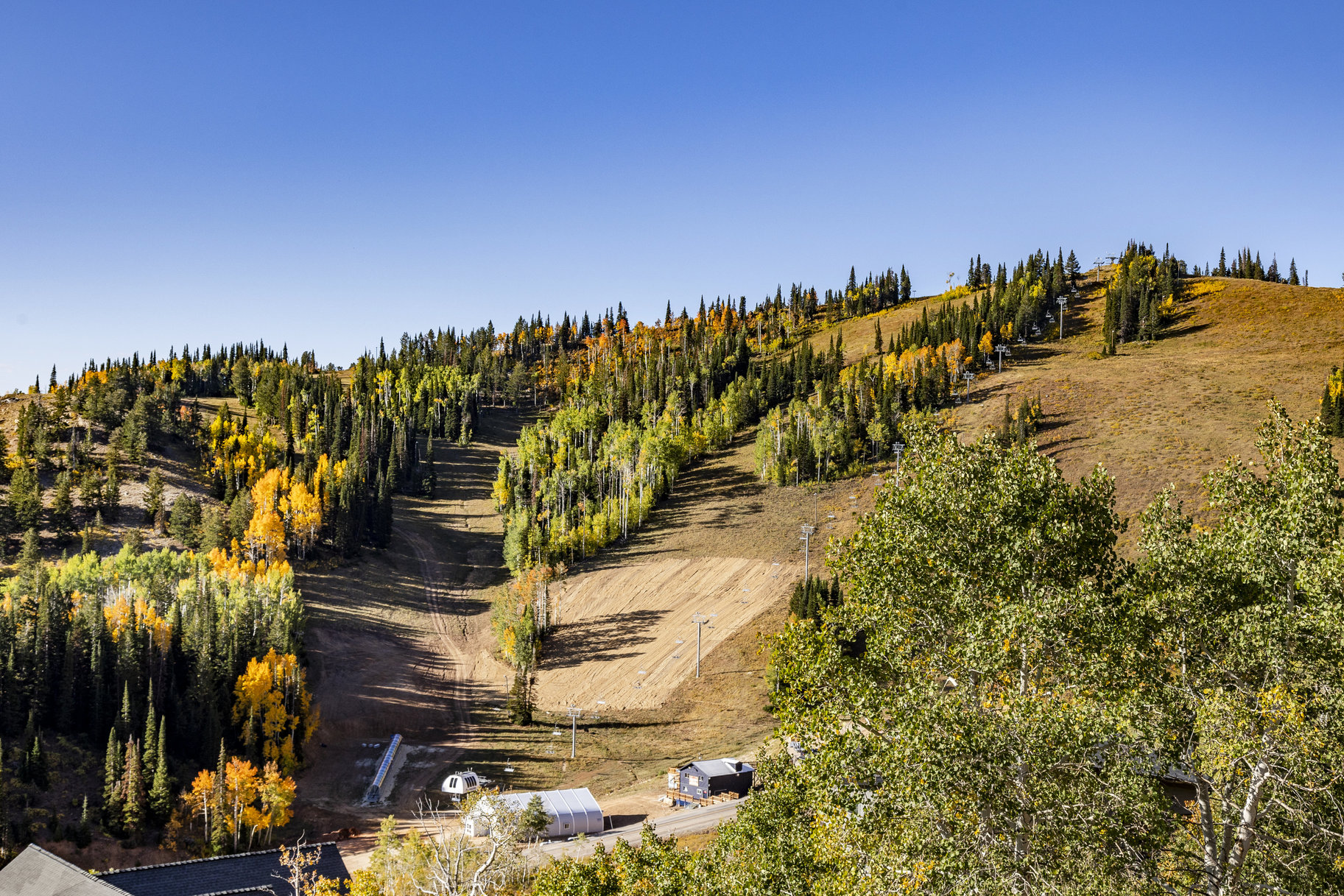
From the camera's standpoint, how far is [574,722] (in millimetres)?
72875

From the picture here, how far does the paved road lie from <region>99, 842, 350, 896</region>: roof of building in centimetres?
1699

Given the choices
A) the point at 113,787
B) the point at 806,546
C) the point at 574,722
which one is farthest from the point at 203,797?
the point at 806,546

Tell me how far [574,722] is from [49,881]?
169ft

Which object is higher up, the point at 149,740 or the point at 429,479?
the point at 429,479

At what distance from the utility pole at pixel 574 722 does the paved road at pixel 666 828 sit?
17356 millimetres

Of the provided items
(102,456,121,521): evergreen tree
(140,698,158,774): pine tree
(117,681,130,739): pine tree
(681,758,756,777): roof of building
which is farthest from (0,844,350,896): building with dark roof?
(102,456,121,521): evergreen tree

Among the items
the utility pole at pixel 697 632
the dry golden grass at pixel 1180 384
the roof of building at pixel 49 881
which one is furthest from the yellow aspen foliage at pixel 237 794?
the dry golden grass at pixel 1180 384

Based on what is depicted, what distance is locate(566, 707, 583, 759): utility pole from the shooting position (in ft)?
237

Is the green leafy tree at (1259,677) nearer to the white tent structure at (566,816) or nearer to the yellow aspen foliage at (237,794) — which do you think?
the white tent structure at (566,816)

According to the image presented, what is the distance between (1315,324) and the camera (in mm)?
155500

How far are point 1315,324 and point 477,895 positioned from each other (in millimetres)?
186794

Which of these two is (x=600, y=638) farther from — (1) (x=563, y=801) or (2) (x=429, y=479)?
(2) (x=429, y=479)

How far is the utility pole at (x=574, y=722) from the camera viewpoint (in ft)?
237

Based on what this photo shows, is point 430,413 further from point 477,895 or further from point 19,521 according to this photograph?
point 477,895
